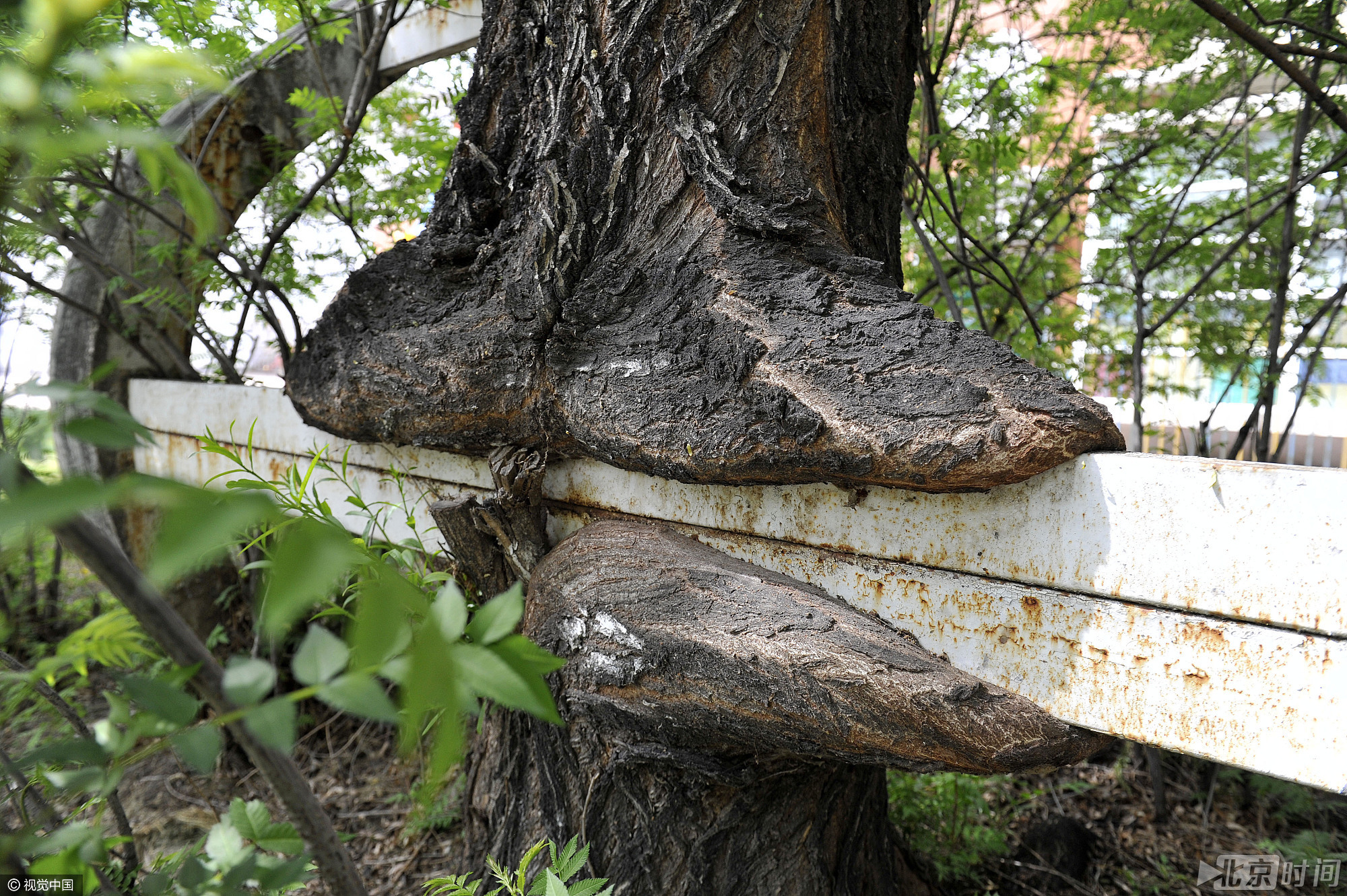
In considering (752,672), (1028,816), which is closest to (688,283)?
(752,672)

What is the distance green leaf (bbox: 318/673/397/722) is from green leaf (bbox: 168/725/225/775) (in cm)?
11

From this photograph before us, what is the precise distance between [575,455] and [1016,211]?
339 cm

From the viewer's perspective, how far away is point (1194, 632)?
1.24 meters

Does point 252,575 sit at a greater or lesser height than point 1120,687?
lesser

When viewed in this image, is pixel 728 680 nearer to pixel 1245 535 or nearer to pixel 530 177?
pixel 1245 535

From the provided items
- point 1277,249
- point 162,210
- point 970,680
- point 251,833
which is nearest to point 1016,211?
point 1277,249

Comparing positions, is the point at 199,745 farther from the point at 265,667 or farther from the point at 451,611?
the point at 451,611

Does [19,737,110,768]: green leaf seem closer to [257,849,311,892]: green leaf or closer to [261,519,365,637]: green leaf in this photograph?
[257,849,311,892]: green leaf

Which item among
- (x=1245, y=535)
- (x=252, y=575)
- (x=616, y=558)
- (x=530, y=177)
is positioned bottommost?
(x=252, y=575)

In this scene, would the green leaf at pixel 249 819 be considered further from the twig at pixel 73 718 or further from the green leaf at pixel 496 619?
the twig at pixel 73 718

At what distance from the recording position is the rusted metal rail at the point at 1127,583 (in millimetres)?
1145

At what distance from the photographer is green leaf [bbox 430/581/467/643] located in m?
0.61

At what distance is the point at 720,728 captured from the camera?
4.99 ft

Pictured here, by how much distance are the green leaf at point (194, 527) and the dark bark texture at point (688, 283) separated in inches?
42.5
